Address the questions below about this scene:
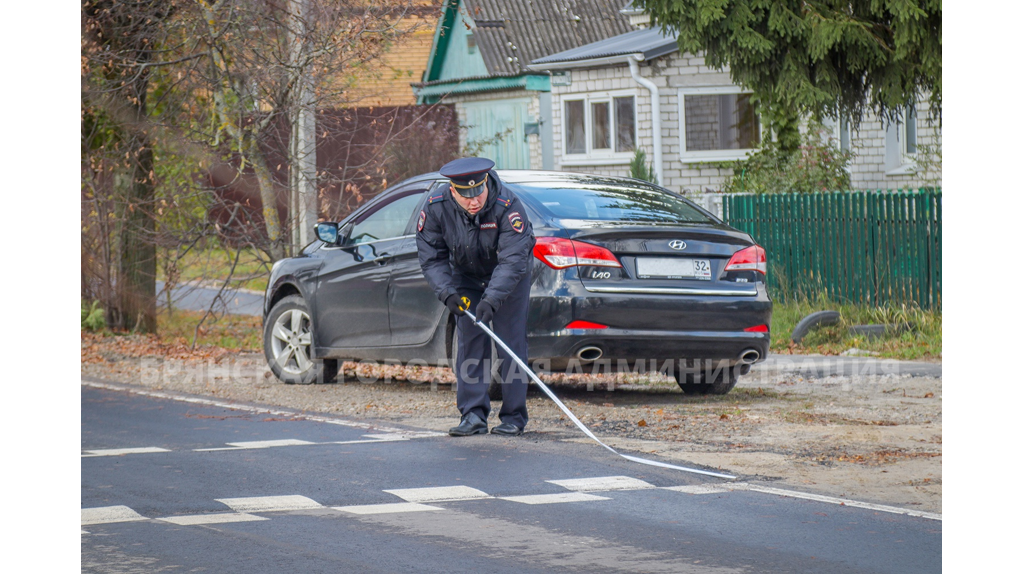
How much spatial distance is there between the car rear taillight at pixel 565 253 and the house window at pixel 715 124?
630 inches

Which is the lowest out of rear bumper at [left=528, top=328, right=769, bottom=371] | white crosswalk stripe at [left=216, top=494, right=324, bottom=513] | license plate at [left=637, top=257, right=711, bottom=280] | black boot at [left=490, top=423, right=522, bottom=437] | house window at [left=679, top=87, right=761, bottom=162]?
white crosswalk stripe at [left=216, top=494, right=324, bottom=513]

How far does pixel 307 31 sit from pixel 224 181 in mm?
2225

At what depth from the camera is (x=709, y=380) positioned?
35.1 feet

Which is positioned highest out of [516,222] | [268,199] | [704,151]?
[704,151]

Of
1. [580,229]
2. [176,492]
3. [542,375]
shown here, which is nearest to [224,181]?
[542,375]

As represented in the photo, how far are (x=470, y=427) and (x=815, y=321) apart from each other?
21.7 feet

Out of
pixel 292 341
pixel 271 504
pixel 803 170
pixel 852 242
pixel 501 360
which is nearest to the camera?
pixel 271 504

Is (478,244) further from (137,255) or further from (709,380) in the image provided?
(137,255)

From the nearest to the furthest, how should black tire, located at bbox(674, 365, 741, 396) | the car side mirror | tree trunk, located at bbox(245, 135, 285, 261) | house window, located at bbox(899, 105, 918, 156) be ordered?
1. black tire, located at bbox(674, 365, 741, 396)
2. the car side mirror
3. tree trunk, located at bbox(245, 135, 285, 261)
4. house window, located at bbox(899, 105, 918, 156)

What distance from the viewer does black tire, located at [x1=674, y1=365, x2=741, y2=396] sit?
10602 millimetres

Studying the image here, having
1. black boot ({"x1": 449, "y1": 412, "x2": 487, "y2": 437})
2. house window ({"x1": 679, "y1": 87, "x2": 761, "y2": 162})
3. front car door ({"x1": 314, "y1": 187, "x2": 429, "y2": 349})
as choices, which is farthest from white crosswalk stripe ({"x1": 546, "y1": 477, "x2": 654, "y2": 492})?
house window ({"x1": 679, "y1": 87, "x2": 761, "y2": 162})

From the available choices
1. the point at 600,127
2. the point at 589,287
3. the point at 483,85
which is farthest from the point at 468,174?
the point at 483,85

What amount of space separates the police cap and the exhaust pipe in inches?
95.2

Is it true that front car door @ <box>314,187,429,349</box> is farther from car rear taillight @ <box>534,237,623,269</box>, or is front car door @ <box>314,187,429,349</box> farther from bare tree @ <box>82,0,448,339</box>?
bare tree @ <box>82,0,448,339</box>
